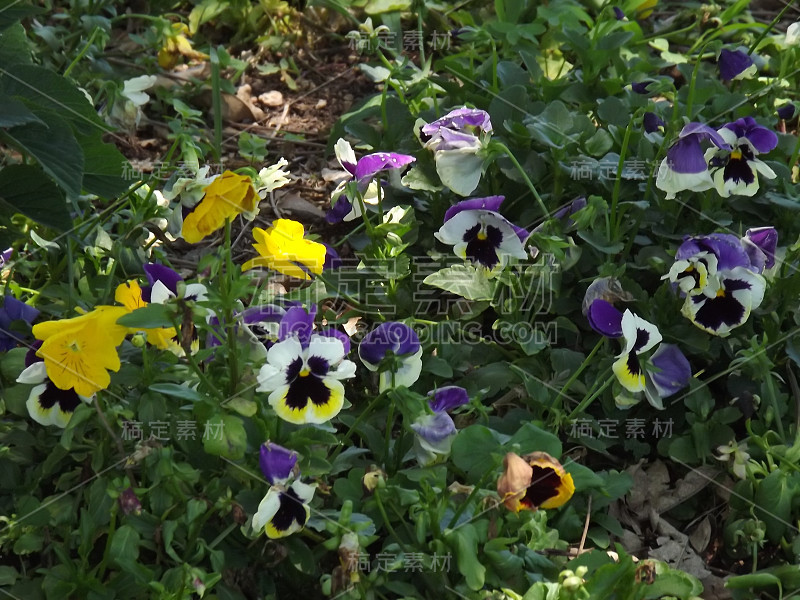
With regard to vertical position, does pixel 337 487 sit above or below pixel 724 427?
above

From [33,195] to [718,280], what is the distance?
4.09 feet

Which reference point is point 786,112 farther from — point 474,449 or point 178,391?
point 178,391

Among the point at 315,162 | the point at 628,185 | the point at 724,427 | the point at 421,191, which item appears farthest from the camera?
the point at 315,162

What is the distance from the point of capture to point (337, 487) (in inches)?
62.1

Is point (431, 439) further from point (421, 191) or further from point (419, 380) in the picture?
point (421, 191)

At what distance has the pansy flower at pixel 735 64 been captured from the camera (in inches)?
96.0

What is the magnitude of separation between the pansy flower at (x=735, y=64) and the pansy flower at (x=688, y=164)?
23.8 inches

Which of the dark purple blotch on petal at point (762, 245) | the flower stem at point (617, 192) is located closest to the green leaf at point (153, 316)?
the flower stem at point (617, 192)

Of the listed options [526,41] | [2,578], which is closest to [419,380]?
[2,578]

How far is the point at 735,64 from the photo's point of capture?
245 cm

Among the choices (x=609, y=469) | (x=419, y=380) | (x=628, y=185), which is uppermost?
(x=628, y=185)

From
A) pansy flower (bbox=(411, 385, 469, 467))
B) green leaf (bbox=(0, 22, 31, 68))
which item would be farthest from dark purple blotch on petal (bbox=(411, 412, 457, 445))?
green leaf (bbox=(0, 22, 31, 68))

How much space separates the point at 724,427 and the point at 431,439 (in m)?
0.66

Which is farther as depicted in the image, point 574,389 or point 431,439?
point 574,389
